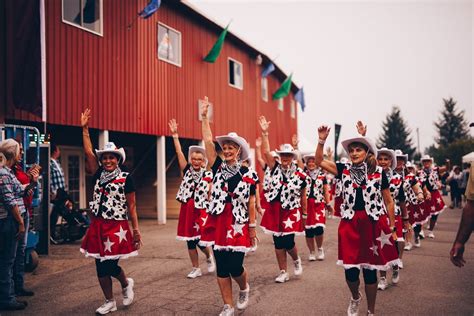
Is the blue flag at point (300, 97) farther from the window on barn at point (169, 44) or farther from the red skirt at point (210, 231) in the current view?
the red skirt at point (210, 231)

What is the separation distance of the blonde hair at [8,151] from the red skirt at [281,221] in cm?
376

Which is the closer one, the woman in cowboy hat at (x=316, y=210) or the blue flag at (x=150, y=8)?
the woman in cowboy hat at (x=316, y=210)

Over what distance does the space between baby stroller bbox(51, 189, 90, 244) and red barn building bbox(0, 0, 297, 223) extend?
76.4 inches

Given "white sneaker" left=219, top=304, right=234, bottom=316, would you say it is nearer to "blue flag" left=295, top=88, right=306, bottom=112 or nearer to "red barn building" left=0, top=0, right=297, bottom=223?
"red barn building" left=0, top=0, right=297, bottom=223

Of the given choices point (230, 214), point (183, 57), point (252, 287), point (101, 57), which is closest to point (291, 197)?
point (252, 287)

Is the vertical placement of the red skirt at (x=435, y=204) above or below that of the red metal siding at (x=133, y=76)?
below

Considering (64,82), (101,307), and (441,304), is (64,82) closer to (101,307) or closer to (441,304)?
(101,307)

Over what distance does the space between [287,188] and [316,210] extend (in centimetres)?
175

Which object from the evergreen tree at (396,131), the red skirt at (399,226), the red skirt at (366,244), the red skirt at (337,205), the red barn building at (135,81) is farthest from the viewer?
A: the evergreen tree at (396,131)

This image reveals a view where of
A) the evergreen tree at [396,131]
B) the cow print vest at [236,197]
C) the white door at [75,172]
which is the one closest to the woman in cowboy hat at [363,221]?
the cow print vest at [236,197]

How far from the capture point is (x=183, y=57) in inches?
654

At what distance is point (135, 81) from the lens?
14055 millimetres

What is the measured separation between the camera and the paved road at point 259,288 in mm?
5648

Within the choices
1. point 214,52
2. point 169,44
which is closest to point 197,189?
point 169,44
